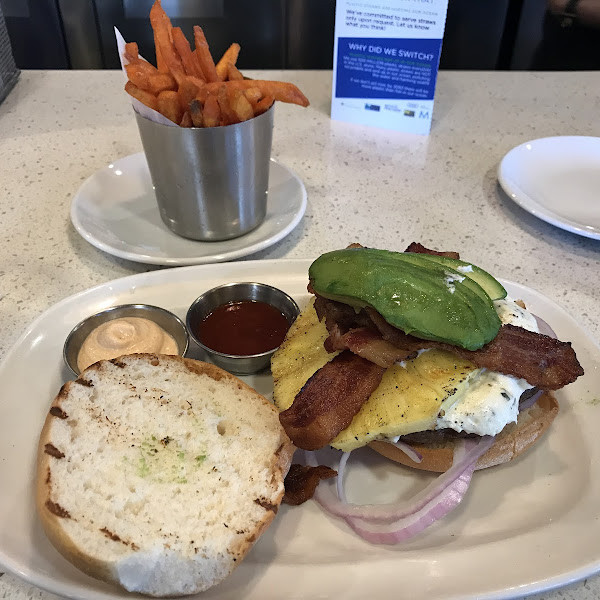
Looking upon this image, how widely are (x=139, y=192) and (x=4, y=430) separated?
1342 mm

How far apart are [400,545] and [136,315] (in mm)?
1115

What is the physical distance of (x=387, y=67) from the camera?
9.37 ft

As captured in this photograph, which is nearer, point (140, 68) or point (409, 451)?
point (409, 451)

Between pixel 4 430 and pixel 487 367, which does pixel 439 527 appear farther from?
pixel 4 430

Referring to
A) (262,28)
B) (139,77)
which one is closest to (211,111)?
(139,77)

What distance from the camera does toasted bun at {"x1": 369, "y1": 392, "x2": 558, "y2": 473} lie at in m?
1.54

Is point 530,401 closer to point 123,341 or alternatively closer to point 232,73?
point 123,341

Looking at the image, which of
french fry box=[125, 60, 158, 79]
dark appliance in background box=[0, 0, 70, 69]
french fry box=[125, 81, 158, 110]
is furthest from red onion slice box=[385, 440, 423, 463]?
dark appliance in background box=[0, 0, 70, 69]

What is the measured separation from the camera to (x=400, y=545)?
55.6 inches

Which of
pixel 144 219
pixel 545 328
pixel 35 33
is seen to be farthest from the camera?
pixel 35 33

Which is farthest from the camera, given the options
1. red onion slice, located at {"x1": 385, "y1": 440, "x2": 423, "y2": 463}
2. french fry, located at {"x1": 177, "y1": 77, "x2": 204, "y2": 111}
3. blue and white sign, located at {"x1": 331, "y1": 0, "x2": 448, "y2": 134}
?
blue and white sign, located at {"x1": 331, "y1": 0, "x2": 448, "y2": 134}

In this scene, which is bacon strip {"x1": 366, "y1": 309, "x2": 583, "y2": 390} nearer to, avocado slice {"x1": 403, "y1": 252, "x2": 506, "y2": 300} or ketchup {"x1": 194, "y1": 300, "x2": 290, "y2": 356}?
avocado slice {"x1": 403, "y1": 252, "x2": 506, "y2": 300}

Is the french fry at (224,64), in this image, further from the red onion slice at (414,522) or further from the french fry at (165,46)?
the red onion slice at (414,522)

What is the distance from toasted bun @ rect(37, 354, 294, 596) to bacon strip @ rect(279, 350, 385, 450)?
89 millimetres
